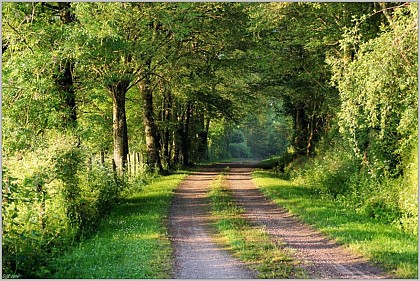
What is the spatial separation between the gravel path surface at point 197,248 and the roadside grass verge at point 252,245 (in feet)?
0.84

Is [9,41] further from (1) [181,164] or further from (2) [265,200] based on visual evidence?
(1) [181,164]

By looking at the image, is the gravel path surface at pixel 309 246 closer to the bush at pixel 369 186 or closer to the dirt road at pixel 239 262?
the dirt road at pixel 239 262

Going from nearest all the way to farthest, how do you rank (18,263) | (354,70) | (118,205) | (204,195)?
(18,263) → (354,70) → (118,205) → (204,195)

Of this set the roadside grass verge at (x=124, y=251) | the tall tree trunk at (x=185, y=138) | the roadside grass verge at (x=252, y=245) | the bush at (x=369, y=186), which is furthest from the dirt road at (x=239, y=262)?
the tall tree trunk at (x=185, y=138)

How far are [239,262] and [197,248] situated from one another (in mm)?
1638

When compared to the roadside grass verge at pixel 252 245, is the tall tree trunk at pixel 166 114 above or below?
above

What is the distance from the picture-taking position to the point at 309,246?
456 inches

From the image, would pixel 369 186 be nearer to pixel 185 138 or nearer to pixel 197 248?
pixel 197 248

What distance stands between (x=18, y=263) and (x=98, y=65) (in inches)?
513

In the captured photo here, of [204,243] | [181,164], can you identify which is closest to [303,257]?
[204,243]

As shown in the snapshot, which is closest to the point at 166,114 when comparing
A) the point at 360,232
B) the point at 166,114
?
the point at 166,114

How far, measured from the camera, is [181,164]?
40.0 meters

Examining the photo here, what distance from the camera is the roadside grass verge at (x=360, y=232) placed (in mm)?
9750

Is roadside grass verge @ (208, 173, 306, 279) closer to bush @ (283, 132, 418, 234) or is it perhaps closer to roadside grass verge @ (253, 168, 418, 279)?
roadside grass verge @ (253, 168, 418, 279)
